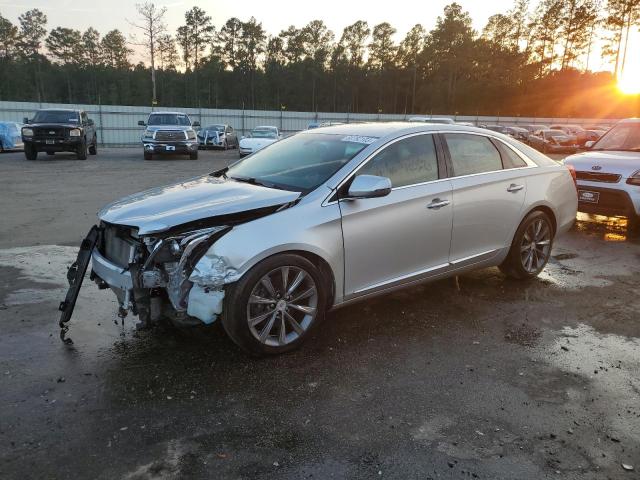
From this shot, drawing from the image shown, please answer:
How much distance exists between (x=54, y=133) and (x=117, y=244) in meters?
17.4

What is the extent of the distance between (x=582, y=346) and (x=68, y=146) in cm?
1934

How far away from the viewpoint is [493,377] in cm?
365

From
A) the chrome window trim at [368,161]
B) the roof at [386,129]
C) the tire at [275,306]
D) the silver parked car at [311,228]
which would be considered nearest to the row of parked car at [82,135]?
the roof at [386,129]

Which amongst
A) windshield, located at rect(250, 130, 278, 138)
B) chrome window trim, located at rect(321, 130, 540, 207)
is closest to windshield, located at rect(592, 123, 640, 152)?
chrome window trim, located at rect(321, 130, 540, 207)

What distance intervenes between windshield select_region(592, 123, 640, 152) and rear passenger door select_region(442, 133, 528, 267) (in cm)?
491

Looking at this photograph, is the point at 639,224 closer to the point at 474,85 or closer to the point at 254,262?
the point at 254,262

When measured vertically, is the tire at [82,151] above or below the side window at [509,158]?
below

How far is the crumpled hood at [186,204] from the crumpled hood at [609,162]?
643 cm

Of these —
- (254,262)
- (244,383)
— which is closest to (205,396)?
(244,383)

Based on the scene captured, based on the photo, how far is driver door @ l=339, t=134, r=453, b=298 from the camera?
4.08 meters

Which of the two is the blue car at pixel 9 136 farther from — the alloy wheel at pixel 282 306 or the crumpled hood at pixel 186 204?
the alloy wheel at pixel 282 306

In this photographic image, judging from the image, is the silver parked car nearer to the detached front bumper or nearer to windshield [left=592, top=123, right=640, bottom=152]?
windshield [left=592, top=123, right=640, bottom=152]

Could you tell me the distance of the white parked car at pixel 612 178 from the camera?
7961mm

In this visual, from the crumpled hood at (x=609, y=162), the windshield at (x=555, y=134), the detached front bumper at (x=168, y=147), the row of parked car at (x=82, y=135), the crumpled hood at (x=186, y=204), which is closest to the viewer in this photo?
the crumpled hood at (x=186, y=204)
